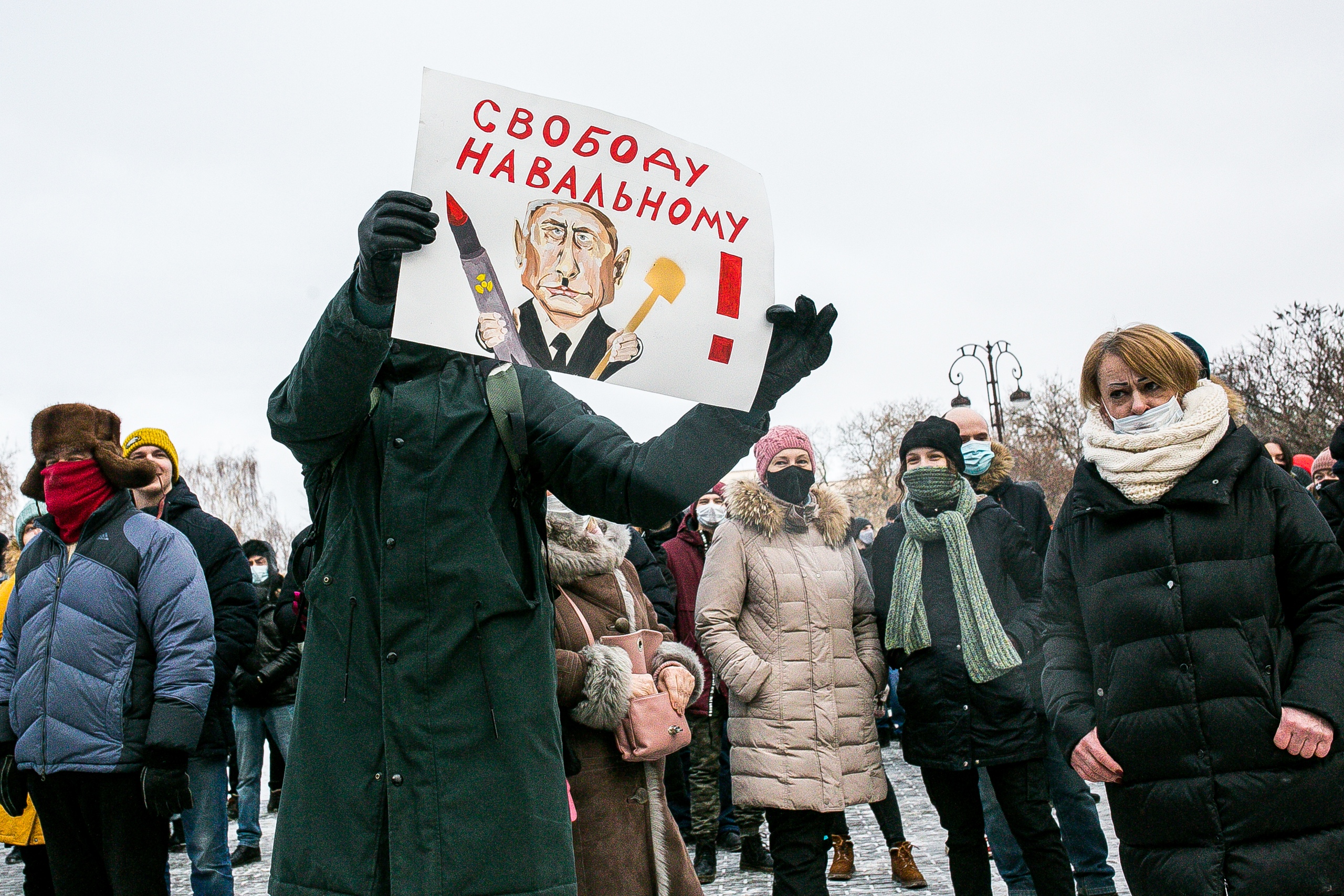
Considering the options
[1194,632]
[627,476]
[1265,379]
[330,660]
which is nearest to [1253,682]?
[1194,632]

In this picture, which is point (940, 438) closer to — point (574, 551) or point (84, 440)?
point (574, 551)

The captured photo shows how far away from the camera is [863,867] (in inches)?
244

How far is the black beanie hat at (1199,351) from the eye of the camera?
137 inches

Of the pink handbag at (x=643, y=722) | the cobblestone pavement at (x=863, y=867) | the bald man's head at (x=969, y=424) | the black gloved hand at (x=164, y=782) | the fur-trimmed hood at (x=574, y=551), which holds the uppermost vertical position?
the bald man's head at (x=969, y=424)

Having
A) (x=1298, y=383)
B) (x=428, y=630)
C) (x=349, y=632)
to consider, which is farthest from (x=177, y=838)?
(x=1298, y=383)

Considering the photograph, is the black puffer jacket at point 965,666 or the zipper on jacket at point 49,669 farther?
the black puffer jacket at point 965,666

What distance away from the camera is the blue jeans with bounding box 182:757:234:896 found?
4832 mm

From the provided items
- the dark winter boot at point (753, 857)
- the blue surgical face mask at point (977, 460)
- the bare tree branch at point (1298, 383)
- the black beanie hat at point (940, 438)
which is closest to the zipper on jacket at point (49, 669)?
the black beanie hat at point (940, 438)

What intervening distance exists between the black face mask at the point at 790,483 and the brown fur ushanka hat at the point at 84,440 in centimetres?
259

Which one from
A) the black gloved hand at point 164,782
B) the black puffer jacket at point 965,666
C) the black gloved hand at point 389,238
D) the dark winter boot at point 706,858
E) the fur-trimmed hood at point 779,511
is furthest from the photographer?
the dark winter boot at point 706,858

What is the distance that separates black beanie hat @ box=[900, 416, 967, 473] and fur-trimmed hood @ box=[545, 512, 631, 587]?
2004 millimetres

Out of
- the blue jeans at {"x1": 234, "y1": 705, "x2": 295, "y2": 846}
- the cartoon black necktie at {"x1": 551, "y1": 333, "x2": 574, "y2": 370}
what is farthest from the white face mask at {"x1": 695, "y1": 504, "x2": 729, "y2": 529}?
the cartoon black necktie at {"x1": 551, "y1": 333, "x2": 574, "y2": 370}

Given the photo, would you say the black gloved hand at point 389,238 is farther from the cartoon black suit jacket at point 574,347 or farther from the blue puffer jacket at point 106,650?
the blue puffer jacket at point 106,650

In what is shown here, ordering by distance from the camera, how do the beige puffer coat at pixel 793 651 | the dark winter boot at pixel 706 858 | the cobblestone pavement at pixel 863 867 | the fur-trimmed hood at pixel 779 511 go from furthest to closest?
the dark winter boot at pixel 706 858 → the cobblestone pavement at pixel 863 867 → the fur-trimmed hood at pixel 779 511 → the beige puffer coat at pixel 793 651
